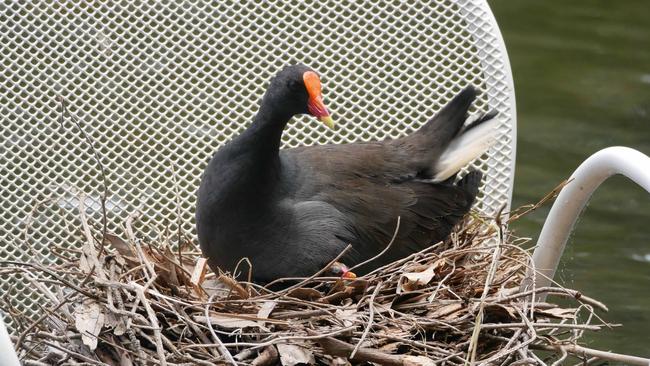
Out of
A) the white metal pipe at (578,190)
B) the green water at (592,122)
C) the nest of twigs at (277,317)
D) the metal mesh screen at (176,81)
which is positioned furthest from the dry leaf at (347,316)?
the green water at (592,122)

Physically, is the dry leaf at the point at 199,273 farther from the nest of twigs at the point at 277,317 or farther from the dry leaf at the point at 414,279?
the dry leaf at the point at 414,279

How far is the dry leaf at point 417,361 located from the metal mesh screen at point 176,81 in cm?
82

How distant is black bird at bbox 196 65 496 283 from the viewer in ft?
9.20

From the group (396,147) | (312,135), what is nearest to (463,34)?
(396,147)

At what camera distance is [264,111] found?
2.77m

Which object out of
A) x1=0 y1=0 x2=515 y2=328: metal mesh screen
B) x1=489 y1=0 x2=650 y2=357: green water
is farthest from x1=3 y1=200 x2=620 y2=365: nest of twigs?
x1=489 y1=0 x2=650 y2=357: green water

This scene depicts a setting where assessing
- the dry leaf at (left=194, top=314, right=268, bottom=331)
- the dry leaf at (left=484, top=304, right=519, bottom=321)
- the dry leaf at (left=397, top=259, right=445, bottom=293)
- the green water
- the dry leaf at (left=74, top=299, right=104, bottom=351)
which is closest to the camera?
the dry leaf at (left=74, top=299, right=104, bottom=351)

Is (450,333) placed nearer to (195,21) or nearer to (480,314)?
(480,314)

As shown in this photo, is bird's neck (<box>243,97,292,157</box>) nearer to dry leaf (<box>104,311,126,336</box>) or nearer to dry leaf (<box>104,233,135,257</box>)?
dry leaf (<box>104,233,135,257</box>)

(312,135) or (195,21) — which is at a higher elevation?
(195,21)

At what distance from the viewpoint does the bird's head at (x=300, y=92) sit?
8.83 feet

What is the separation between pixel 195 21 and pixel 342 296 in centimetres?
89

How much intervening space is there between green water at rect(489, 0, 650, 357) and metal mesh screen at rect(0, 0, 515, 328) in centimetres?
131

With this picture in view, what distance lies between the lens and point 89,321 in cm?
236
